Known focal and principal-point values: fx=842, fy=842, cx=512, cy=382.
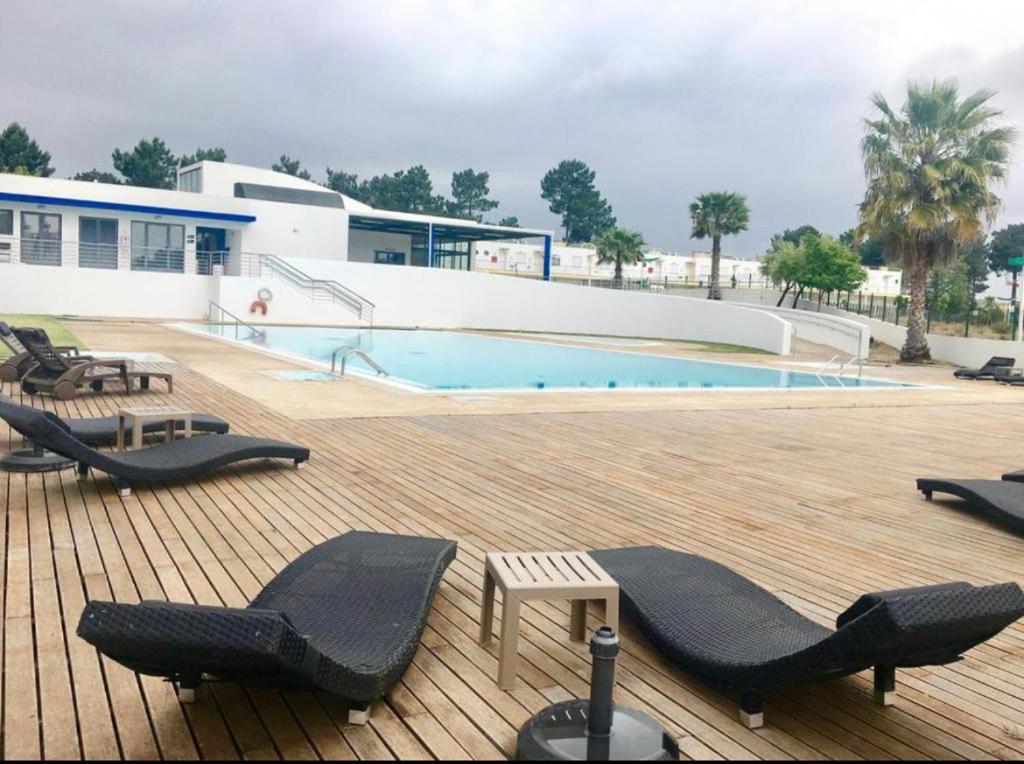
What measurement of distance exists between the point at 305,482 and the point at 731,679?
12.0ft

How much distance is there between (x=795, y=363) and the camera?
22.0 m

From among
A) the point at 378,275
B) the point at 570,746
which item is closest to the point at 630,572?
the point at 570,746

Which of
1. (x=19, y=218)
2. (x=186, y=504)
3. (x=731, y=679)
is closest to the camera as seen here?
(x=731, y=679)

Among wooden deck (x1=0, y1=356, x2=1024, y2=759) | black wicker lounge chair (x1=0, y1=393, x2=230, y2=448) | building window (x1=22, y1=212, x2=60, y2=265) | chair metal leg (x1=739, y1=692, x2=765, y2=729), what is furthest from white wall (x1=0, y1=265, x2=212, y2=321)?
chair metal leg (x1=739, y1=692, x2=765, y2=729)

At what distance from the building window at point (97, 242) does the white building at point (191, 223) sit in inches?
1.4

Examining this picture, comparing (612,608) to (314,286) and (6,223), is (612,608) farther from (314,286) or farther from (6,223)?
(6,223)

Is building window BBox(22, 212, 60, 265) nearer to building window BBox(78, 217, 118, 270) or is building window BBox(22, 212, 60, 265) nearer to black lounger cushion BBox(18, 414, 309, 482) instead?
building window BBox(78, 217, 118, 270)

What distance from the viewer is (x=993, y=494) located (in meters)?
5.42

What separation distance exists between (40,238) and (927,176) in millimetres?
29101

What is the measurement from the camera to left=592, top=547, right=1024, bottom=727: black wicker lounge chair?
229cm

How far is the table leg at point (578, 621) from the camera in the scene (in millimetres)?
3159

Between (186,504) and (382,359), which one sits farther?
(382,359)

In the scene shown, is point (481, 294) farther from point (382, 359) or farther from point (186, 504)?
point (186, 504)

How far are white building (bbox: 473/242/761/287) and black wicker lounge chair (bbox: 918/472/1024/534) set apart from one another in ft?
149
